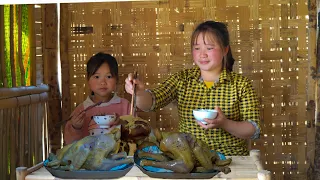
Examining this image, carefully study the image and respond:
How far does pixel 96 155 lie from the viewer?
5.08 feet

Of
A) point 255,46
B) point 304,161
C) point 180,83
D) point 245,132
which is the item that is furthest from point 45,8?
point 304,161

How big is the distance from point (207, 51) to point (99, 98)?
752 mm

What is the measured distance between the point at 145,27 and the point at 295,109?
107 centimetres

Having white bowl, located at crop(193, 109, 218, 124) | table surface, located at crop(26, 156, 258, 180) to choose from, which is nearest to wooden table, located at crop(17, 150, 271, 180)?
table surface, located at crop(26, 156, 258, 180)

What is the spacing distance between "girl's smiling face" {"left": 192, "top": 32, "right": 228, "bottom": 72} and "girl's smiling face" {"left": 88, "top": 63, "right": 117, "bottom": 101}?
22.9 inches

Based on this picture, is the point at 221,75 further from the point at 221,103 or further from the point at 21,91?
the point at 21,91

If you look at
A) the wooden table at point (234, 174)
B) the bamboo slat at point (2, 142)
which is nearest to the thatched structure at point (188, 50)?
the bamboo slat at point (2, 142)

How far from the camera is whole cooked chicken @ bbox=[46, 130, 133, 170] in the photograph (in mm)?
1548

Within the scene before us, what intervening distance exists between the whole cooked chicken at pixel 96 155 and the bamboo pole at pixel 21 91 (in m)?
0.87

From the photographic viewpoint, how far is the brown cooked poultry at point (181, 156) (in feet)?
5.07

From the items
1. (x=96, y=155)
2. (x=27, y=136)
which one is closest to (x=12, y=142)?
(x=27, y=136)

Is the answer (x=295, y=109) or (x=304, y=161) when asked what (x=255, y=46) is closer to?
(x=295, y=109)

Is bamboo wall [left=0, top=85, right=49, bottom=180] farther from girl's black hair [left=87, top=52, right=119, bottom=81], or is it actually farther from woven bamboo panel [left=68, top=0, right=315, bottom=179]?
woven bamboo panel [left=68, top=0, right=315, bottom=179]

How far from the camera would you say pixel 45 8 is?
329cm
